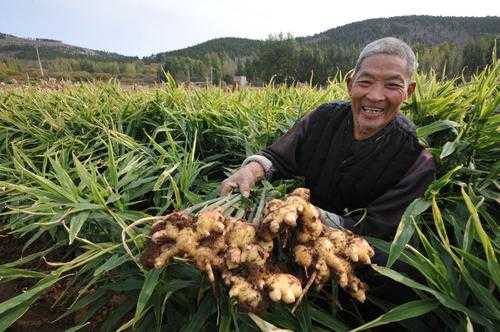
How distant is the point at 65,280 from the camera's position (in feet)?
6.03

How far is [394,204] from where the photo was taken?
52.1 inches

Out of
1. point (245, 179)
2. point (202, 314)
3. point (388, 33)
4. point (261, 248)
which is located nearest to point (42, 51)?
point (388, 33)

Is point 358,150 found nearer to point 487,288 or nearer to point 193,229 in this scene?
point 487,288

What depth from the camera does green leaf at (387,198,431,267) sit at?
3.36ft

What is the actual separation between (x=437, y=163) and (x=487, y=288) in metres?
0.61

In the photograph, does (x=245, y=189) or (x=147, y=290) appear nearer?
(x=147, y=290)

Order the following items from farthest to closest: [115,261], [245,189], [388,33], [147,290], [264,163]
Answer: [388,33], [264,163], [245,189], [115,261], [147,290]

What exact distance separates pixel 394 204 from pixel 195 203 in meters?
0.72

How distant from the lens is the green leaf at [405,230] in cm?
102

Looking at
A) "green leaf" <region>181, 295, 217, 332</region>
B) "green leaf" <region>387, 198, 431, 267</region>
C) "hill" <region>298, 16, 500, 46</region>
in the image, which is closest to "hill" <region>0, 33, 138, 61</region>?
"hill" <region>298, 16, 500, 46</region>

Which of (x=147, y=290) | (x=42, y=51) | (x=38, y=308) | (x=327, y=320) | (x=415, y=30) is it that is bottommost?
(x=38, y=308)

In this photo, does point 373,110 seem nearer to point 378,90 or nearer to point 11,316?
point 378,90

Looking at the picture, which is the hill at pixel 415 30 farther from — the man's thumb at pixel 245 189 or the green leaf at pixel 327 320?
the green leaf at pixel 327 320

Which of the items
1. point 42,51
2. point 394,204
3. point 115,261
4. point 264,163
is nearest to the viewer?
point 115,261
